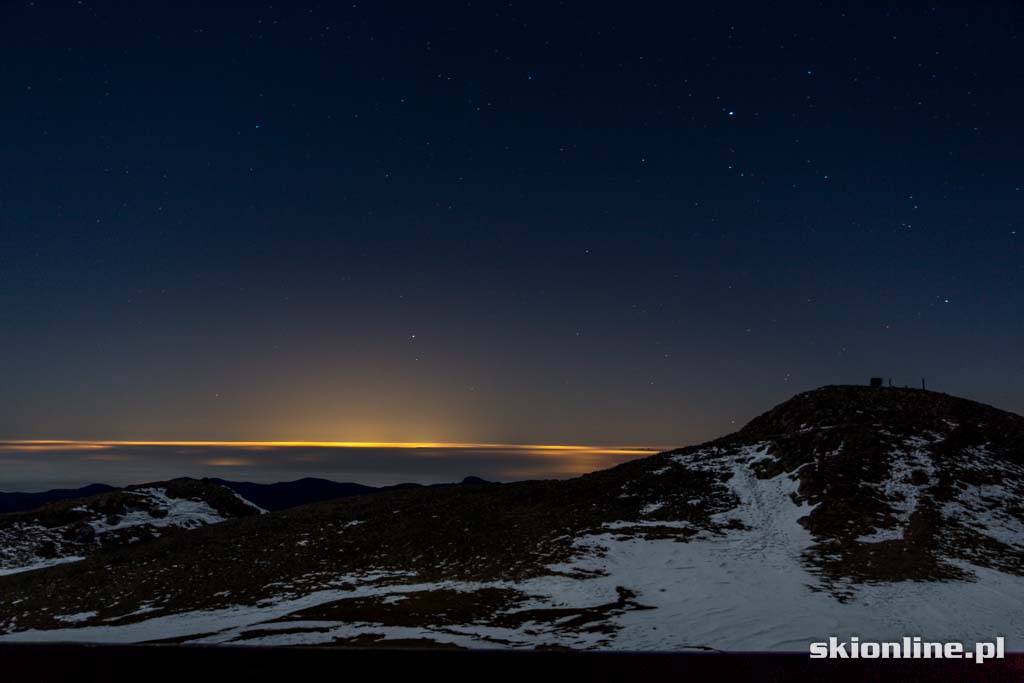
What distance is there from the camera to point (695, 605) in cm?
3123

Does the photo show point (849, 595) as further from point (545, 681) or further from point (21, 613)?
point (21, 613)

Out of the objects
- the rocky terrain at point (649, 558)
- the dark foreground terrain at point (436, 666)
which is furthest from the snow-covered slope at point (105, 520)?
the dark foreground terrain at point (436, 666)

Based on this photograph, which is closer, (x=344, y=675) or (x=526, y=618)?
(x=344, y=675)

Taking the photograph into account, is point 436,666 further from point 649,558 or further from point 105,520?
point 105,520

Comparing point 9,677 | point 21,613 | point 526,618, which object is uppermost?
point 9,677

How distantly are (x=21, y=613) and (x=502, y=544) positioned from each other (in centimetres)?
2751

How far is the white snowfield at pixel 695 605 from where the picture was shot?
1050 inches

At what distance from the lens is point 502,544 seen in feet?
143

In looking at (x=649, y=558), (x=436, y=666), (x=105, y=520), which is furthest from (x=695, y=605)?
(x=105, y=520)

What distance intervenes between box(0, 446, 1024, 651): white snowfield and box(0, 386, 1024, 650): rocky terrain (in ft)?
0.49

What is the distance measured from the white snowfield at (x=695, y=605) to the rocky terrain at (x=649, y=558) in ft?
0.49

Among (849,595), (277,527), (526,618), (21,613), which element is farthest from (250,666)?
(277,527)

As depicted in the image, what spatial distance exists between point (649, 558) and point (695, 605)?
25.7 ft

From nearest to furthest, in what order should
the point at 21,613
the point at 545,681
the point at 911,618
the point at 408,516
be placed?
1. the point at 545,681
2. the point at 911,618
3. the point at 21,613
4. the point at 408,516
